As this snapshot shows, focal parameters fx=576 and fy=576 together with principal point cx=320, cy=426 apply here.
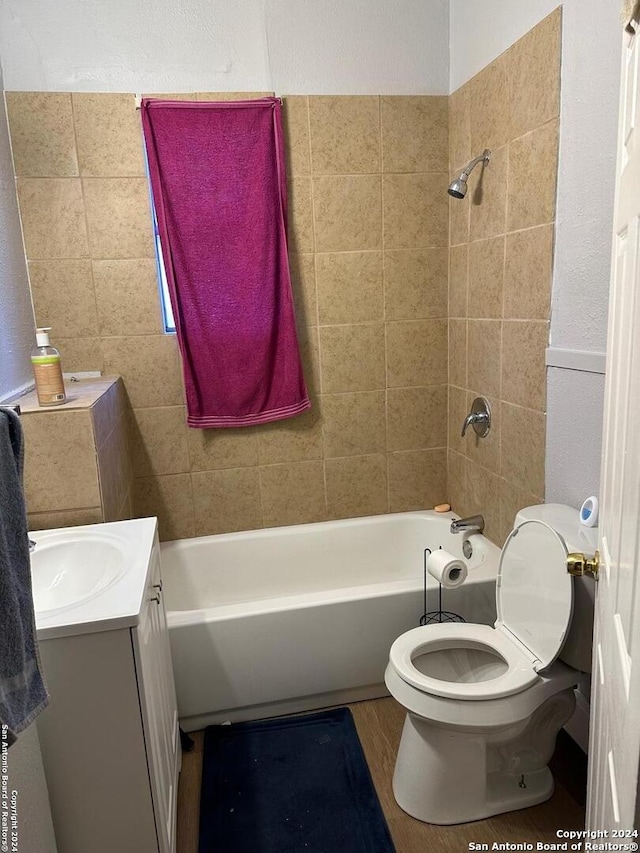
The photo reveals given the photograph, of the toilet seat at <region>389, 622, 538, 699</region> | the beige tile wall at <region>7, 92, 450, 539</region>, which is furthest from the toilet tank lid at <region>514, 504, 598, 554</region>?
the beige tile wall at <region>7, 92, 450, 539</region>

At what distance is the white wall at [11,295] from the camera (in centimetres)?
177

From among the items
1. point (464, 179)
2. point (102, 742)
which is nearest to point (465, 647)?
point (102, 742)

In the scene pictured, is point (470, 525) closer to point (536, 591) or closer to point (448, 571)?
point (448, 571)

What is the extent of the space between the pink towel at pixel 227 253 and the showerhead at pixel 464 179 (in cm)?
67

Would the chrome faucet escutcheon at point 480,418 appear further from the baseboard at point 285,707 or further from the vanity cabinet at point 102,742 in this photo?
the vanity cabinet at point 102,742

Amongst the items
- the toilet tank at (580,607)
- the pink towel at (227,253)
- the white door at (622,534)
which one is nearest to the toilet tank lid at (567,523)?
the toilet tank at (580,607)

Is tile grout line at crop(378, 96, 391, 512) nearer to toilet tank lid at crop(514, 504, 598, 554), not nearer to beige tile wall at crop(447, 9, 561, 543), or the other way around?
beige tile wall at crop(447, 9, 561, 543)

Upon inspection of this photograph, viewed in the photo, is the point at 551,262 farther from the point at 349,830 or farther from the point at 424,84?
the point at 349,830

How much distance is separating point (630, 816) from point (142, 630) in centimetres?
86

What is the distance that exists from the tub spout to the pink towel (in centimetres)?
80

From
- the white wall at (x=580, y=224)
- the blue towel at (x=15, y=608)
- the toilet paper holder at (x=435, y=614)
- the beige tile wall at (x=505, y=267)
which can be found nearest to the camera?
the blue towel at (x=15, y=608)

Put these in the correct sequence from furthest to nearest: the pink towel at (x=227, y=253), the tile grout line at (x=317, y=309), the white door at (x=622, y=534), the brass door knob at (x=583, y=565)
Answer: the tile grout line at (x=317, y=309)
the pink towel at (x=227, y=253)
the brass door knob at (x=583, y=565)
the white door at (x=622, y=534)

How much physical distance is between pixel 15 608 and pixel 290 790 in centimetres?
127

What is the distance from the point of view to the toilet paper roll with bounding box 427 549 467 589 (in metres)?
1.90
